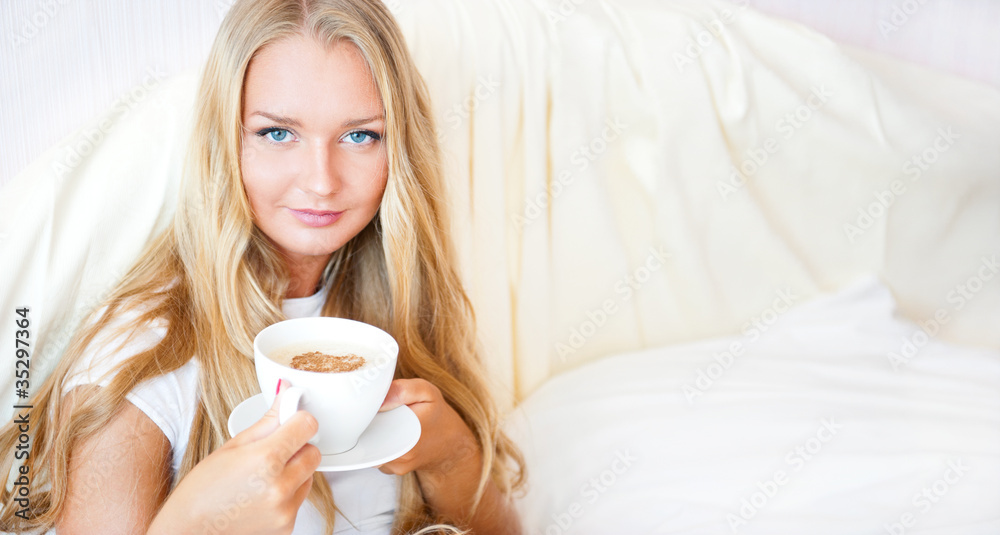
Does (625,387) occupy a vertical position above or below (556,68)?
below

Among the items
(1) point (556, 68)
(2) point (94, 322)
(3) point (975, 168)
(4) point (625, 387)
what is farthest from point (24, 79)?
(3) point (975, 168)

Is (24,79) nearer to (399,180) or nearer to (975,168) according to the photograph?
(399,180)

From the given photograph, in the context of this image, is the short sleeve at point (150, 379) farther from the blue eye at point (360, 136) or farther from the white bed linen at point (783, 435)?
the white bed linen at point (783, 435)

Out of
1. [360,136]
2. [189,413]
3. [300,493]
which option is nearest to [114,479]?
[189,413]

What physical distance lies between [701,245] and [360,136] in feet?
2.26

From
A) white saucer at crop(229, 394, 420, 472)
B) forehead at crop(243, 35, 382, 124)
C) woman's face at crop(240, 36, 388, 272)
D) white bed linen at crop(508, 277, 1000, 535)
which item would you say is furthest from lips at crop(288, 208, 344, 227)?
white bed linen at crop(508, 277, 1000, 535)

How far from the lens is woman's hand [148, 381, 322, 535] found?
2.00ft

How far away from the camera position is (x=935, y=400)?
115 cm

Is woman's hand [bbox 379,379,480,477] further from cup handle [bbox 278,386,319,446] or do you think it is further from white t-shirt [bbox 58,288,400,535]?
cup handle [bbox 278,386,319,446]

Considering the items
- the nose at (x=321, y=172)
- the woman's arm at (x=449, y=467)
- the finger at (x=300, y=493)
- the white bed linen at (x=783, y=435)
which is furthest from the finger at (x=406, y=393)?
the white bed linen at (x=783, y=435)

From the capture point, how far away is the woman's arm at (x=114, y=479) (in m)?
0.75

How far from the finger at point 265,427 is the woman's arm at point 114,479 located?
0.69 ft

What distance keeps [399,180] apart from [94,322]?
14.3 inches

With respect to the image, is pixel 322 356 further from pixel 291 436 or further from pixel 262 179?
pixel 262 179
